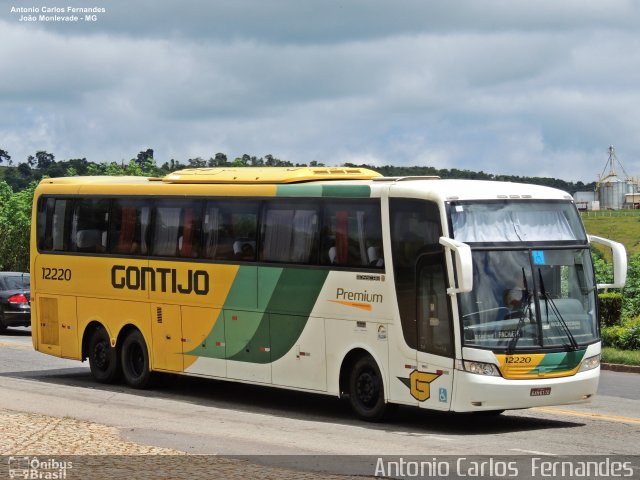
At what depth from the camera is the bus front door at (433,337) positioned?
16.1 meters

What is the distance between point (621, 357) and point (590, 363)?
10.3 m

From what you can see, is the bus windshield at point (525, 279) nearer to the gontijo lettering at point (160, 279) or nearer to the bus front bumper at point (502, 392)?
the bus front bumper at point (502, 392)

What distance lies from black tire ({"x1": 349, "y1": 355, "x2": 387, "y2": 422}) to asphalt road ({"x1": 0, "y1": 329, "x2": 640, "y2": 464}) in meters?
0.22

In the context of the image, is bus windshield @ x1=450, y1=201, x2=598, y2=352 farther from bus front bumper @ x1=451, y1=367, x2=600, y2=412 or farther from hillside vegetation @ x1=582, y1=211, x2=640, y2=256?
hillside vegetation @ x1=582, y1=211, x2=640, y2=256

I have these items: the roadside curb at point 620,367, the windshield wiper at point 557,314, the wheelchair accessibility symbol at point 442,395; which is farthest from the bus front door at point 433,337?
the roadside curb at point 620,367

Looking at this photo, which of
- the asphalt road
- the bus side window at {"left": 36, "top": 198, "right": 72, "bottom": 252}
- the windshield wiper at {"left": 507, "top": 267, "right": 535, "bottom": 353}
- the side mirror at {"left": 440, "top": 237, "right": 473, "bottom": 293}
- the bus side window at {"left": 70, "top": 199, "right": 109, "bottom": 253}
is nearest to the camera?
the asphalt road

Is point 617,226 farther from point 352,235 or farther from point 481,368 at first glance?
point 481,368

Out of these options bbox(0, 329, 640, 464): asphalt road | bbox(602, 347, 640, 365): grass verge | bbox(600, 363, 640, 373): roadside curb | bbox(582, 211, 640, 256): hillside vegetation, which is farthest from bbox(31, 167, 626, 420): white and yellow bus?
bbox(582, 211, 640, 256): hillside vegetation

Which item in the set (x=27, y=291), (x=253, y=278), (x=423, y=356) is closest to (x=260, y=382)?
(x=253, y=278)

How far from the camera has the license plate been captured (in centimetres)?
1598

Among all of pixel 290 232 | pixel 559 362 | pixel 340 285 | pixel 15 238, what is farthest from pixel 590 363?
pixel 15 238

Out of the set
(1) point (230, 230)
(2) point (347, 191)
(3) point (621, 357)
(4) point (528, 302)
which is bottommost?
(3) point (621, 357)

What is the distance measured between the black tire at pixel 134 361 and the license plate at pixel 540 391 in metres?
8.28

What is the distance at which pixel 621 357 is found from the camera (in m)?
26.5
